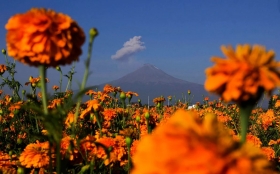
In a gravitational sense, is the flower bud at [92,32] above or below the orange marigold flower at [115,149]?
above

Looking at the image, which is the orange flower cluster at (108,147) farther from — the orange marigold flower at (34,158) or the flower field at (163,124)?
the orange marigold flower at (34,158)

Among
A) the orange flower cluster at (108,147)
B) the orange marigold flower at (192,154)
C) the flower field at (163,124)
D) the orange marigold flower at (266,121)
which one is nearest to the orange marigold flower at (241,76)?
the flower field at (163,124)

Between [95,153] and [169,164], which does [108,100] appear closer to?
[95,153]

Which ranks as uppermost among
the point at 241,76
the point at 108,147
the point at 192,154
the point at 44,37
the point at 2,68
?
the point at 2,68

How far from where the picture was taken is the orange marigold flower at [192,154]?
28.5 inches

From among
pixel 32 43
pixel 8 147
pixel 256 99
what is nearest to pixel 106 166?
pixel 8 147

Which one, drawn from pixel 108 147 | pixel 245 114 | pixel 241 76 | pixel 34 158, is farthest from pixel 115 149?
pixel 241 76

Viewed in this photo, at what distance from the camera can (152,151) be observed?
0.76 m

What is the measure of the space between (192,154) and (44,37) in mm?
1108

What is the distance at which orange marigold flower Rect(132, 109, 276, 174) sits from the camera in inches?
28.5

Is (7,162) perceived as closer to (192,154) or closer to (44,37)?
(44,37)

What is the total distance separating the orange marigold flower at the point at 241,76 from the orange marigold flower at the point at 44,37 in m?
0.73

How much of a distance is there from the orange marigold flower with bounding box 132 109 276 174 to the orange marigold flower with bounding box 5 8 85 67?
0.93m

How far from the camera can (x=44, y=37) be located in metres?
1.67
